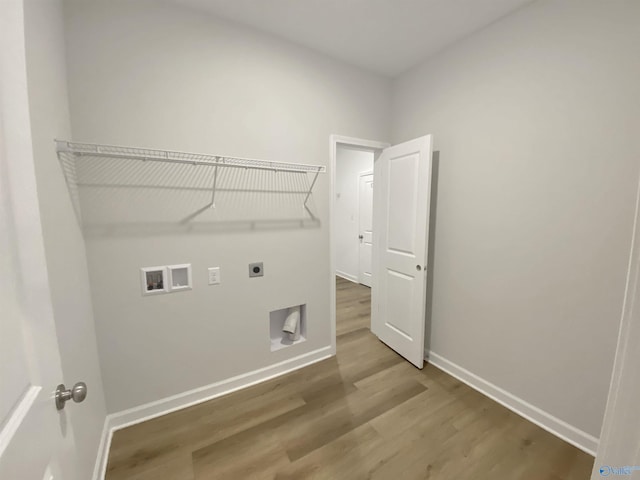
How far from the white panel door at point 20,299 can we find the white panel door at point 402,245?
2.16 metres

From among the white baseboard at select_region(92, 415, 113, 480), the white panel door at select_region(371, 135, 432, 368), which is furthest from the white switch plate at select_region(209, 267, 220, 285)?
the white panel door at select_region(371, 135, 432, 368)

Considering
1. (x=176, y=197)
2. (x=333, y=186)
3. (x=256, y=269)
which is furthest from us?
(x=333, y=186)

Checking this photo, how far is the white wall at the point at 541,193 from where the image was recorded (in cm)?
136

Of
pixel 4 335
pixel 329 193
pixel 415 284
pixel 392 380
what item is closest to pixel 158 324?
pixel 4 335

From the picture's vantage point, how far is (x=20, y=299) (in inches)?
19.1

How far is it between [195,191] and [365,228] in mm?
3522

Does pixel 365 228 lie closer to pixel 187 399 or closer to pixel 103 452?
pixel 187 399

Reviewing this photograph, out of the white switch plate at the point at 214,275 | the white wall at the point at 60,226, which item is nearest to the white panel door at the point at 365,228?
the white switch plate at the point at 214,275

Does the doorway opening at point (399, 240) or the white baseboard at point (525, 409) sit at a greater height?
the doorway opening at point (399, 240)

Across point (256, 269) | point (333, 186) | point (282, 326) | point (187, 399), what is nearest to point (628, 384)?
point (256, 269)

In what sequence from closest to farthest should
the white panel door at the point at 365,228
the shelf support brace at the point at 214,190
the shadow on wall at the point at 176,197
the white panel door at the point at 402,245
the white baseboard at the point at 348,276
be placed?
the shadow on wall at the point at 176,197 → the shelf support brace at the point at 214,190 → the white panel door at the point at 402,245 → the white panel door at the point at 365,228 → the white baseboard at the point at 348,276

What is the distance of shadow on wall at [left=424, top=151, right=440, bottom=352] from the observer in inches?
89.0

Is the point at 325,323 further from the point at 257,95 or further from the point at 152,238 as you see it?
the point at 257,95

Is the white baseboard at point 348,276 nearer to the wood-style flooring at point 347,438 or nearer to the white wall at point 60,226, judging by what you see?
the wood-style flooring at point 347,438
